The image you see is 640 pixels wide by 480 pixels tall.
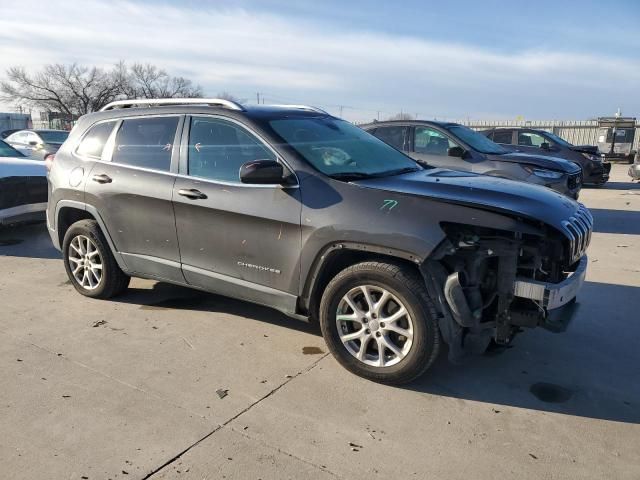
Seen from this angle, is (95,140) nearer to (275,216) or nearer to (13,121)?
(275,216)

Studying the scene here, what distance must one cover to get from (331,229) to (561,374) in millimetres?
1909

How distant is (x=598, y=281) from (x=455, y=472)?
3.96 meters

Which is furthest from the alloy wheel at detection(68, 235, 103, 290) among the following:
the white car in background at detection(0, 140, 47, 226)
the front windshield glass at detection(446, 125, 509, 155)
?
the front windshield glass at detection(446, 125, 509, 155)

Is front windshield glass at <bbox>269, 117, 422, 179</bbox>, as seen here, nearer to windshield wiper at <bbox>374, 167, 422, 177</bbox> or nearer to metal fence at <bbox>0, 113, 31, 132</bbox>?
windshield wiper at <bbox>374, 167, 422, 177</bbox>

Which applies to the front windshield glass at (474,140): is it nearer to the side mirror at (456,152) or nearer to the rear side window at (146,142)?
the side mirror at (456,152)

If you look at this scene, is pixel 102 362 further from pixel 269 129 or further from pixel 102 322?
pixel 269 129

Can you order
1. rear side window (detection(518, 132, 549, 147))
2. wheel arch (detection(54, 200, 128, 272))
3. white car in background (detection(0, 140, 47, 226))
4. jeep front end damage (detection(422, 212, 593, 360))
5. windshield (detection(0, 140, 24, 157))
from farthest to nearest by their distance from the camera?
rear side window (detection(518, 132, 549, 147))
windshield (detection(0, 140, 24, 157))
white car in background (detection(0, 140, 47, 226))
wheel arch (detection(54, 200, 128, 272))
jeep front end damage (detection(422, 212, 593, 360))

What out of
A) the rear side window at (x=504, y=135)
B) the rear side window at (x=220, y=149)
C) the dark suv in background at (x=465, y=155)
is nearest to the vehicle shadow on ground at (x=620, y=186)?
the rear side window at (x=504, y=135)

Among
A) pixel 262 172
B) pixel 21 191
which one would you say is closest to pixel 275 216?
pixel 262 172

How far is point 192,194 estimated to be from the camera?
13.5ft

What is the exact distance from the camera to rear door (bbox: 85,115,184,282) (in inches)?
172

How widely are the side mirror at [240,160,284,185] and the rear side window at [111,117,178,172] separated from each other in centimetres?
110

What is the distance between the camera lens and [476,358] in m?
3.93

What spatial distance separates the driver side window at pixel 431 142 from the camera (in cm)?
870
